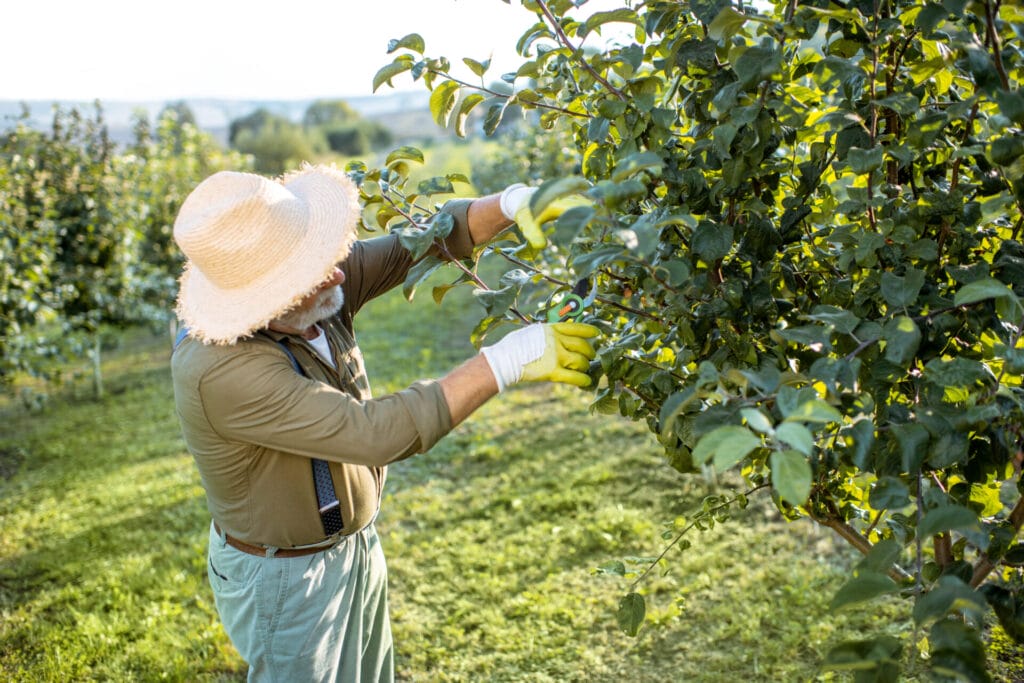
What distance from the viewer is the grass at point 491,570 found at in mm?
3359

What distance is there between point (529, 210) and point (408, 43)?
462 mm

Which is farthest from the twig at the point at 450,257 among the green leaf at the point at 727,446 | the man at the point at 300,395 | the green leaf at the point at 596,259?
the green leaf at the point at 727,446

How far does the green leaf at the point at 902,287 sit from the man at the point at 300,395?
0.62 metres

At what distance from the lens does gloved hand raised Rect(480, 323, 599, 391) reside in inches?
71.0

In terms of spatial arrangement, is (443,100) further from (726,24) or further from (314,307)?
(726,24)

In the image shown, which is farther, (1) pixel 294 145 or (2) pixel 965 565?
(1) pixel 294 145

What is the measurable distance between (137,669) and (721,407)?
3.20 metres

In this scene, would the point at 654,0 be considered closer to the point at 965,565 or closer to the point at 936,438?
the point at 936,438

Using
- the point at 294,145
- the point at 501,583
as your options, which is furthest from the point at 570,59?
the point at 294,145

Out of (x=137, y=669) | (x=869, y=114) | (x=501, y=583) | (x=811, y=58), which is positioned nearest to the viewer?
(x=869, y=114)

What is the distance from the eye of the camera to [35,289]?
21.1 ft

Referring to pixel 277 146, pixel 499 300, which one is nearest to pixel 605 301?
pixel 499 300

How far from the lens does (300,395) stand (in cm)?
181

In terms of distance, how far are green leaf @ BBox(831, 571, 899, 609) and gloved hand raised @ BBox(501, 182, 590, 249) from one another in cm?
84
